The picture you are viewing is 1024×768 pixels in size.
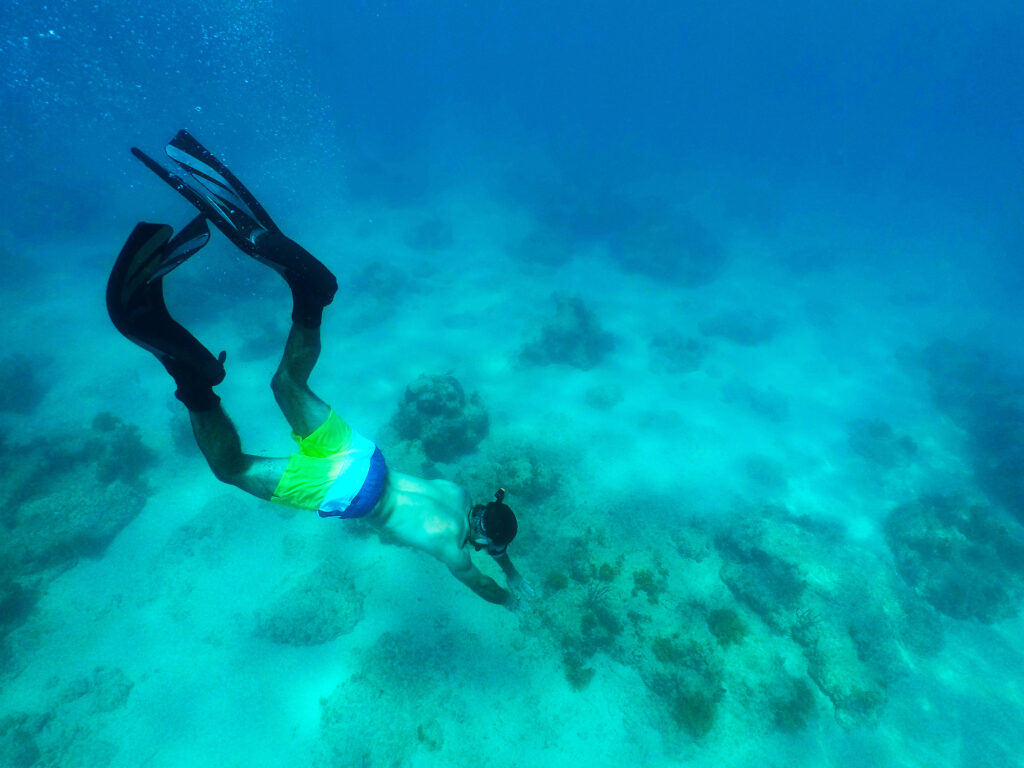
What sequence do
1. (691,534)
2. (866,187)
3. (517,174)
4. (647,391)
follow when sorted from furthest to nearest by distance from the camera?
1. (866,187)
2. (517,174)
3. (647,391)
4. (691,534)

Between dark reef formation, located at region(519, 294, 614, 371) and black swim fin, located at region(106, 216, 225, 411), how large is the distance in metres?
9.84

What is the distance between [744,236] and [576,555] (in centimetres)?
2831

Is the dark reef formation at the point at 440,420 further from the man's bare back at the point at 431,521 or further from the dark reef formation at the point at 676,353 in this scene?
the dark reef formation at the point at 676,353

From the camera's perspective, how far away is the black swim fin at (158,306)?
8.56ft

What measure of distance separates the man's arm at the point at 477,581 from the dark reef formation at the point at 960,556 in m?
8.29

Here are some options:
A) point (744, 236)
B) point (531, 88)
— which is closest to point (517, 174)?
point (744, 236)

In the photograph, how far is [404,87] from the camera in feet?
339

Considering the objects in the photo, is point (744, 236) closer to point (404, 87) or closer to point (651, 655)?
point (651, 655)

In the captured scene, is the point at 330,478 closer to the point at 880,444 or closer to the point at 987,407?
the point at 880,444

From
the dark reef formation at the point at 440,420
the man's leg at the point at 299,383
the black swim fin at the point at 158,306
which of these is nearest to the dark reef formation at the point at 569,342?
the dark reef formation at the point at 440,420

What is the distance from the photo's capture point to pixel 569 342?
1315cm

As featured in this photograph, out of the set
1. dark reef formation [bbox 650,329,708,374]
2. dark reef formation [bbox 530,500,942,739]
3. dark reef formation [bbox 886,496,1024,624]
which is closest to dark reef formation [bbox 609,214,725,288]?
dark reef formation [bbox 650,329,708,374]

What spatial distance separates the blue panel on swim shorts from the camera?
12.8 ft

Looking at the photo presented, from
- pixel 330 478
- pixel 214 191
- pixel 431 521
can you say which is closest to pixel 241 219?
pixel 214 191
